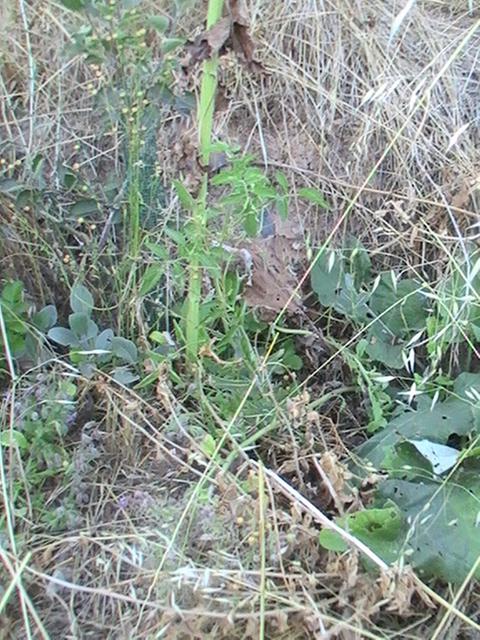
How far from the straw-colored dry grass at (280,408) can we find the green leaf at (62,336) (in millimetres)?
51

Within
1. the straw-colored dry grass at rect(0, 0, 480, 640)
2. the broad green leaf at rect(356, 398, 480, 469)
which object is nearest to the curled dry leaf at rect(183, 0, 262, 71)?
the straw-colored dry grass at rect(0, 0, 480, 640)

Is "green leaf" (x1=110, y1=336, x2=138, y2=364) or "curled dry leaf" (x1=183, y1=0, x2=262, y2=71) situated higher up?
"curled dry leaf" (x1=183, y1=0, x2=262, y2=71)

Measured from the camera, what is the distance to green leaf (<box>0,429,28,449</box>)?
1130 millimetres

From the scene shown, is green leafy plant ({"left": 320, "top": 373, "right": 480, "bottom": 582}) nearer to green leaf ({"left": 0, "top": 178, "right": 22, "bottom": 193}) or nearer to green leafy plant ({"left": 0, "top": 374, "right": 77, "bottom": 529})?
green leafy plant ({"left": 0, "top": 374, "right": 77, "bottom": 529})

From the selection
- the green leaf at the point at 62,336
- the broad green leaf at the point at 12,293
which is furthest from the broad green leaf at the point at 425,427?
the broad green leaf at the point at 12,293

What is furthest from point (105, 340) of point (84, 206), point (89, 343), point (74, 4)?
point (74, 4)

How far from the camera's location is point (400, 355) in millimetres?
1317

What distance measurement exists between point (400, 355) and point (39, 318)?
56 cm

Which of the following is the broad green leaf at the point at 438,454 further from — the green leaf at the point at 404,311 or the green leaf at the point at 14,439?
the green leaf at the point at 14,439

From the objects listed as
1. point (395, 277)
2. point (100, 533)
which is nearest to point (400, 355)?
point (395, 277)

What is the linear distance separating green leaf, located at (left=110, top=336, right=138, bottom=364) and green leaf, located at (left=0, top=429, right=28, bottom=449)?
19 cm

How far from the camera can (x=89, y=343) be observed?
1.26 meters

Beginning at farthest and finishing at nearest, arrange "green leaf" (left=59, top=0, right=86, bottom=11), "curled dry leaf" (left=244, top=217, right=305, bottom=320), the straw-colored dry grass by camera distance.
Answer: "curled dry leaf" (left=244, top=217, right=305, bottom=320), "green leaf" (left=59, top=0, right=86, bottom=11), the straw-colored dry grass

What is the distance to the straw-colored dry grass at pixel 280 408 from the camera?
3.23 ft
